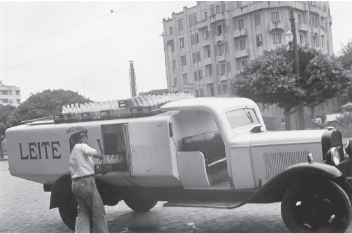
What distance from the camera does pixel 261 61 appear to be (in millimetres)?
28844

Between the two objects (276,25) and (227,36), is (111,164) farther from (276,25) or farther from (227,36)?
(227,36)

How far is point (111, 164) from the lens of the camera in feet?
21.9

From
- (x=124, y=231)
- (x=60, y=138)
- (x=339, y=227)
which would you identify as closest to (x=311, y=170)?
(x=339, y=227)

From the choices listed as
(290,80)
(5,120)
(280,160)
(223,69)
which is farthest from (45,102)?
(280,160)

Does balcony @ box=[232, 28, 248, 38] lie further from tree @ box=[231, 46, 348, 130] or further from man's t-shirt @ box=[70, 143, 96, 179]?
man's t-shirt @ box=[70, 143, 96, 179]

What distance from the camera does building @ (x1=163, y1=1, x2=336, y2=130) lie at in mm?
49312

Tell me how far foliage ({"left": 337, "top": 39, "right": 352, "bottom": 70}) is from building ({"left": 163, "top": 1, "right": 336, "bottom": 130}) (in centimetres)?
304

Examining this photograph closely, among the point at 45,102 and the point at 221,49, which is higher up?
the point at 221,49

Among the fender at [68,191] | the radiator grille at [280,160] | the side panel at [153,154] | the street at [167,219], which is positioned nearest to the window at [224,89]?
the street at [167,219]

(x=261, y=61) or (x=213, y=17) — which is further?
(x=213, y=17)

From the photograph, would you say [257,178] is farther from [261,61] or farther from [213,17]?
[213,17]

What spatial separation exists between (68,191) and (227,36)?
47890mm

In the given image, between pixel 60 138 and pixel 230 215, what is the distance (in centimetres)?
A: 315

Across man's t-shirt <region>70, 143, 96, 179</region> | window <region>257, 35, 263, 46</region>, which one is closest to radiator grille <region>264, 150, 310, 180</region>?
man's t-shirt <region>70, 143, 96, 179</region>
